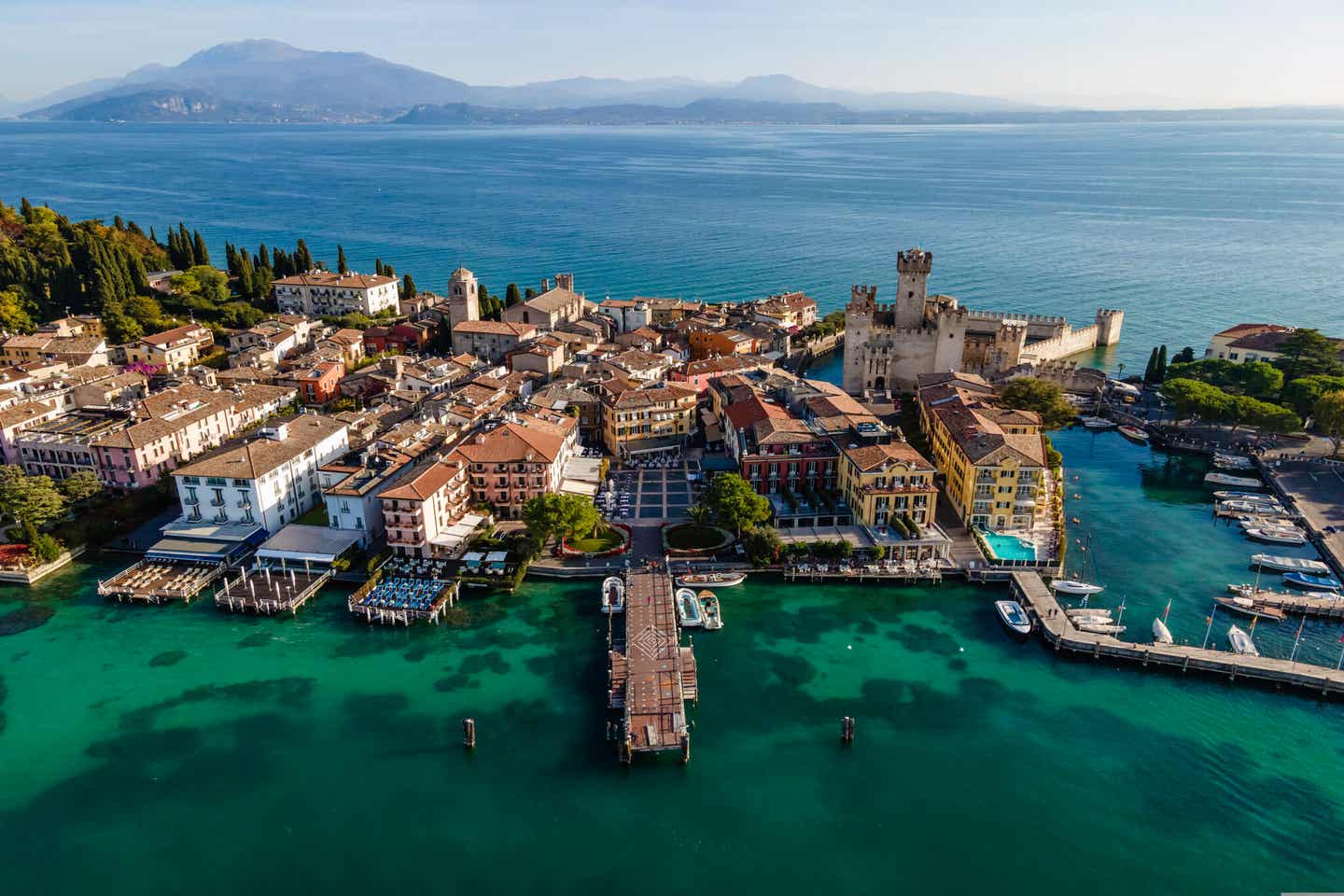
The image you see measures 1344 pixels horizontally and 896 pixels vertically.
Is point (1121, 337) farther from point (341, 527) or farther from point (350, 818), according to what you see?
point (350, 818)

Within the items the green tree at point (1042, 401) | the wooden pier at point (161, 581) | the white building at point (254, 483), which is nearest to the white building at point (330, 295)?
the white building at point (254, 483)

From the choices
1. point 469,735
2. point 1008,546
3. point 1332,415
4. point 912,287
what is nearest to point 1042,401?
point 912,287

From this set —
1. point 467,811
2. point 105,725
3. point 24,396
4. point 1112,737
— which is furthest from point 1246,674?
point 24,396

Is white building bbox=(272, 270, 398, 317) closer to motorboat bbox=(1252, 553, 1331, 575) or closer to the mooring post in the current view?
the mooring post

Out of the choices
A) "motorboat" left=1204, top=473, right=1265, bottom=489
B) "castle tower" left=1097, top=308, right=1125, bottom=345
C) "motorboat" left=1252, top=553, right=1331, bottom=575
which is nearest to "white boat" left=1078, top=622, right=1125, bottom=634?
"motorboat" left=1252, top=553, right=1331, bottom=575

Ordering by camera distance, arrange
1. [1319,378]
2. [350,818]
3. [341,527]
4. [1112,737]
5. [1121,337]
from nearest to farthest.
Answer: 1. [350,818]
2. [1112,737]
3. [341,527]
4. [1319,378]
5. [1121,337]

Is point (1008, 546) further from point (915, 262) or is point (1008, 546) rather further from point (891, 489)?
point (915, 262)
